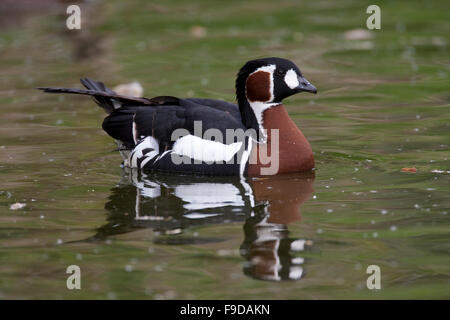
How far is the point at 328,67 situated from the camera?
45.4ft

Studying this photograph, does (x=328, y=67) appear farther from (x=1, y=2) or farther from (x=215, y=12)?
(x=1, y=2)

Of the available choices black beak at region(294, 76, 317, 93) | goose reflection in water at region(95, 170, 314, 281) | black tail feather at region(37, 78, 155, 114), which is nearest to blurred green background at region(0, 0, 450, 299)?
goose reflection in water at region(95, 170, 314, 281)

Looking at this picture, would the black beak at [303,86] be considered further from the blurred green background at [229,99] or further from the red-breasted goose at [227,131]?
the blurred green background at [229,99]

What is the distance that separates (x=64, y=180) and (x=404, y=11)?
9943 mm

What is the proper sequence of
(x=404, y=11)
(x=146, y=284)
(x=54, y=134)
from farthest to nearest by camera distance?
1. (x=404, y=11)
2. (x=54, y=134)
3. (x=146, y=284)

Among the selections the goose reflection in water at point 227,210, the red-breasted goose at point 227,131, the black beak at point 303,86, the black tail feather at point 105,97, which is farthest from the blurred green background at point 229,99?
the black beak at point 303,86

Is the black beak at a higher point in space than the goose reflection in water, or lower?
higher

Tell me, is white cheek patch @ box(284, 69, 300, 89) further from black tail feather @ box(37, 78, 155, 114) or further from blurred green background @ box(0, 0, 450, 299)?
black tail feather @ box(37, 78, 155, 114)

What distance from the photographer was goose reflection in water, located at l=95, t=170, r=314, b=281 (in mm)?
6574

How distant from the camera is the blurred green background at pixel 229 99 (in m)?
6.24

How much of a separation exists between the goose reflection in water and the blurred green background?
0.13 m

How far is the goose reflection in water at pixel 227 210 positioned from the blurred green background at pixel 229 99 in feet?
0.44

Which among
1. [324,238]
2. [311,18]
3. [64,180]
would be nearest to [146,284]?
[324,238]

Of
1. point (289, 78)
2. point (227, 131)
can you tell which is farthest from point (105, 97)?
point (289, 78)
